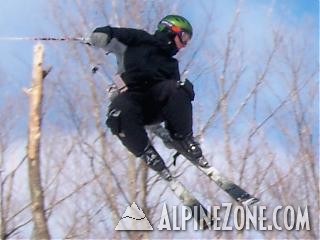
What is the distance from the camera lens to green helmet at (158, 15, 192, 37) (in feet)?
11.1

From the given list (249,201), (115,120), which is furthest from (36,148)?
(249,201)

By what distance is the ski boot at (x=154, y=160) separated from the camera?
3438mm

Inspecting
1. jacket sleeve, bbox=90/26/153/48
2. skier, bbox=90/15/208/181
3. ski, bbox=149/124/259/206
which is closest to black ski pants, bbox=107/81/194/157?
skier, bbox=90/15/208/181

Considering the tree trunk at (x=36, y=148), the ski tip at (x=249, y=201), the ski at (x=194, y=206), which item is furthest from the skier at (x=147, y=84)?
the tree trunk at (x=36, y=148)

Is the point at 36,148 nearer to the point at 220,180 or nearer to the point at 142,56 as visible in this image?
the point at 142,56

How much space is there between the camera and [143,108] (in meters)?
3.45

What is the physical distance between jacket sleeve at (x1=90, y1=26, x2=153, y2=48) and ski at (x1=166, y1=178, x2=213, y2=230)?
2.71 ft

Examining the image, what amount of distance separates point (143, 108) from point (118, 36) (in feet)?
1.43

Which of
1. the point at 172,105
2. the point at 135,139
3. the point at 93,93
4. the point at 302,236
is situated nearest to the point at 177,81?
the point at 172,105

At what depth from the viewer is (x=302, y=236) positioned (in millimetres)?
6434

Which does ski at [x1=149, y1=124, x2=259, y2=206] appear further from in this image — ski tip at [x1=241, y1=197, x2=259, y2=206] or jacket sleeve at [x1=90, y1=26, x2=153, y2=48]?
jacket sleeve at [x1=90, y1=26, x2=153, y2=48]

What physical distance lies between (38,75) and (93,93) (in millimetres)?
3814

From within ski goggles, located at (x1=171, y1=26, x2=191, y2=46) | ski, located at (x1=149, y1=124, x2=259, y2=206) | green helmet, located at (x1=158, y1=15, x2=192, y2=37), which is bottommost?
ski, located at (x1=149, y1=124, x2=259, y2=206)

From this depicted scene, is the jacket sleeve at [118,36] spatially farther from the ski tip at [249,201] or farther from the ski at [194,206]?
the ski tip at [249,201]
